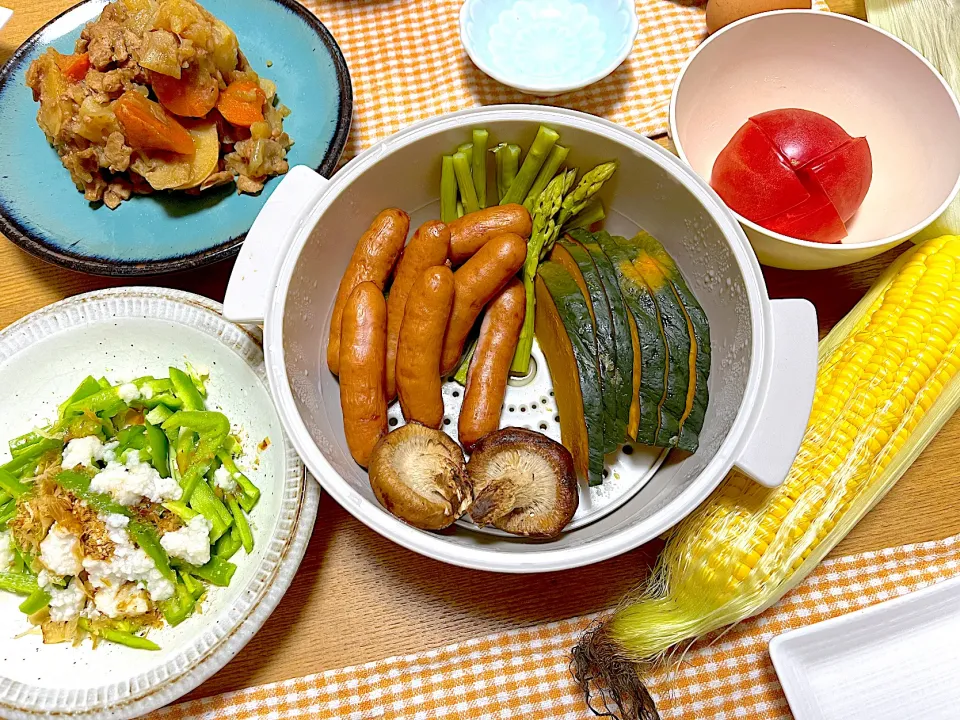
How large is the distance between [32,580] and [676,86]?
5.25 feet

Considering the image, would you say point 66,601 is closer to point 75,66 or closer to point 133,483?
point 133,483

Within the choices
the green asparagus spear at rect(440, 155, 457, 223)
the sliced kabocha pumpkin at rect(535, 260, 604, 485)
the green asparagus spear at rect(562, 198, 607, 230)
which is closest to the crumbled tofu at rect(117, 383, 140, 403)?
the green asparagus spear at rect(440, 155, 457, 223)

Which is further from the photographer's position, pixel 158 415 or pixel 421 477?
pixel 158 415

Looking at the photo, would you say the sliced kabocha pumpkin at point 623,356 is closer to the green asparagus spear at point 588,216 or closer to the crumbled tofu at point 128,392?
the green asparagus spear at point 588,216

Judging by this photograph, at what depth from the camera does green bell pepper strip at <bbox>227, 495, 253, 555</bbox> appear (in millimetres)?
1198

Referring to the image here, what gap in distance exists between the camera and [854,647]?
1.16m

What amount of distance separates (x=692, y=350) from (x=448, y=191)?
57 cm

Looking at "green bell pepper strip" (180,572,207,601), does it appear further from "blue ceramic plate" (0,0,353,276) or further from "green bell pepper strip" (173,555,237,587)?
"blue ceramic plate" (0,0,353,276)

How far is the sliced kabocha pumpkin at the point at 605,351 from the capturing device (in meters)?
1.14

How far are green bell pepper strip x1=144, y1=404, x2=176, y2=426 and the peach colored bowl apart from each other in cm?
117

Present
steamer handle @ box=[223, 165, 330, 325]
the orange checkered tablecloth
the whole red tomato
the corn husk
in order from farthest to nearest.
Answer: the orange checkered tablecloth
the corn husk
the whole red tomato
steamer handle @ box=[223, 165, 330, 325]

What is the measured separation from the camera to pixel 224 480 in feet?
3.99

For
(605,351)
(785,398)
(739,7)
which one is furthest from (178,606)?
(739,7)

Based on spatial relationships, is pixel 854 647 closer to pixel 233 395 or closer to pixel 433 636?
pixel 433 636
